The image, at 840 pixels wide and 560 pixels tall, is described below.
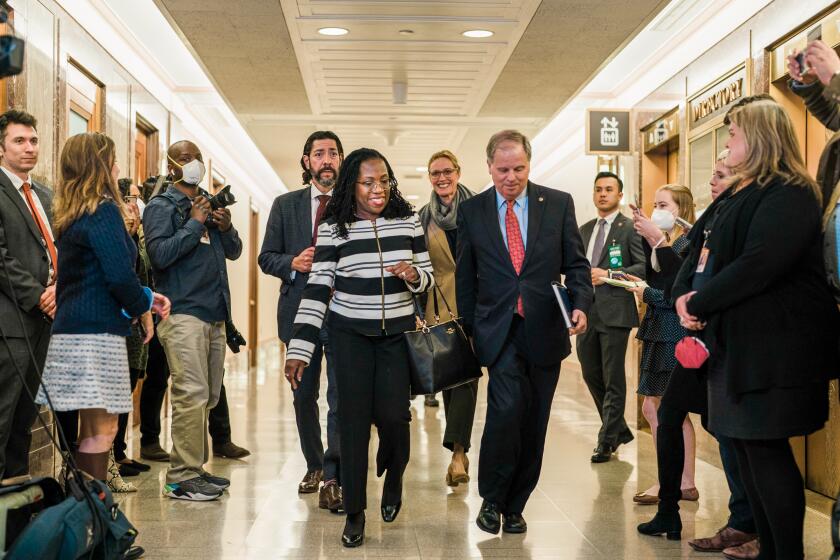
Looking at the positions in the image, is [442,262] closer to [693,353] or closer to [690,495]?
[690,495]

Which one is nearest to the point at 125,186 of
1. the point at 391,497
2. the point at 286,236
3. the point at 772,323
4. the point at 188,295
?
the point at 188,295

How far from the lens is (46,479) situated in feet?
8.79

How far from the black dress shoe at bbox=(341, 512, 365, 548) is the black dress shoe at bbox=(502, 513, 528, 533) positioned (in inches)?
25.8

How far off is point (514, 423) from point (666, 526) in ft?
2.52

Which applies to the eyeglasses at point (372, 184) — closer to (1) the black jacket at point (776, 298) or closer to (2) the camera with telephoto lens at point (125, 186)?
(1) the black jacket at point (776, 298)

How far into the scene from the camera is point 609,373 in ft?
18.7

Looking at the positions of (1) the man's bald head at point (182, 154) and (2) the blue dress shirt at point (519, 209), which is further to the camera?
(1) the man's bald head at point (182, 154)

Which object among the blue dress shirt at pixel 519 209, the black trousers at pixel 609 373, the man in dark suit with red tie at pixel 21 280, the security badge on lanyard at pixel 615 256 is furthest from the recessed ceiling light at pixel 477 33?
the man in dark suit with red tie at pixel 21 280

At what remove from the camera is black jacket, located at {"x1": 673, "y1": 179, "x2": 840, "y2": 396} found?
9.13ft

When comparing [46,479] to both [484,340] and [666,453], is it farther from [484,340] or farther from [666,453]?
[666,453]

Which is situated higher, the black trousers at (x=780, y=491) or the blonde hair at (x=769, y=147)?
the blonde hair at (x=769, y=147)

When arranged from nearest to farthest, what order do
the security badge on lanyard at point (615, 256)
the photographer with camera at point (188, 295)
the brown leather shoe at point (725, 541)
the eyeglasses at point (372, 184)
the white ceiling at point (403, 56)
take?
the brown leather shoe at point (725, 541) → the eyeglasses at point (372, 184) → the photographer with camera at point (188, 295) → the security badge on lanyard at point (615, 256) → the white ceiling at point (403, 56)

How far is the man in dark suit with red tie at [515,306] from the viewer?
376 centimetres

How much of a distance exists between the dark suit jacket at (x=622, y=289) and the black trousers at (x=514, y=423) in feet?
6.22
